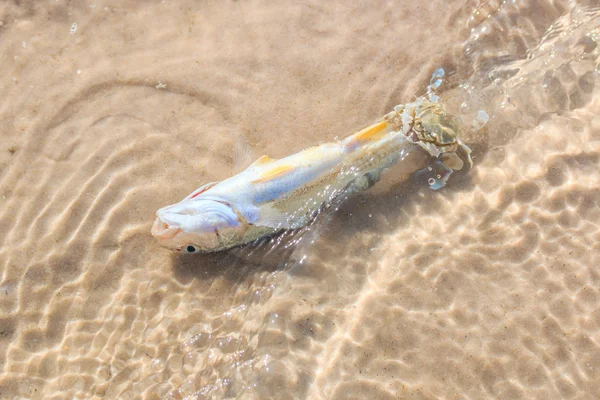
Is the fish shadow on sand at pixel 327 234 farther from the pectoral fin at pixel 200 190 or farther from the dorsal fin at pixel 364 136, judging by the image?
the pectoral fin at pixel 200 190

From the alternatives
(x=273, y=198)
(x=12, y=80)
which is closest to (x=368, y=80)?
(x=273, y=198)

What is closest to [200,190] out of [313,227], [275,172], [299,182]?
[275,172]

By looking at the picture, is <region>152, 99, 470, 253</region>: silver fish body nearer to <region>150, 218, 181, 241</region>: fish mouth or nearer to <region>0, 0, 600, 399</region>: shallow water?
<region>150, 218, 181, 241</region>: fish mouth

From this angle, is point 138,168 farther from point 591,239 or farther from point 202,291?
point 591,239

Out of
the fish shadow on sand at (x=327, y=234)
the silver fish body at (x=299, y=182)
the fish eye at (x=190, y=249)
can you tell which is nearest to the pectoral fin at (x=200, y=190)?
the silver fish body at (x=299, y=182)

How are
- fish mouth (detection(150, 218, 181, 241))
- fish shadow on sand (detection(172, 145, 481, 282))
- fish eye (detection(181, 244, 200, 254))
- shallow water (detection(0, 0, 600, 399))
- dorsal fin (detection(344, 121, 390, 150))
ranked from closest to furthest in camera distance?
shallow water (detection(0, 0, 600, 399))
fish mouth (detection(150, 218, 181, 241))
fish eye (detection(181, 244, 200, 254))
dorsal fin (detection(344, 121, 390, 150))
fish shadow on sand (detection(172, 145, 481, 282))

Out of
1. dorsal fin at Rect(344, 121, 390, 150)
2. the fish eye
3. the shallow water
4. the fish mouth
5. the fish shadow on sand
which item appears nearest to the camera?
the shallow water

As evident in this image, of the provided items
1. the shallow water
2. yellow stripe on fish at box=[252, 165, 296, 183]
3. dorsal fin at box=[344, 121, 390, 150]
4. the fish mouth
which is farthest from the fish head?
dorsal fin at box=[344, 121, 390, 150]
